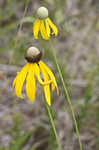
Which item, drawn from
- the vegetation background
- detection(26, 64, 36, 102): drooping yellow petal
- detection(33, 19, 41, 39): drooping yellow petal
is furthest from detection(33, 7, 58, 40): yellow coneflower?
the vegetation background

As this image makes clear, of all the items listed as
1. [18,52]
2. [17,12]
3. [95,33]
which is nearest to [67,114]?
[18,52]

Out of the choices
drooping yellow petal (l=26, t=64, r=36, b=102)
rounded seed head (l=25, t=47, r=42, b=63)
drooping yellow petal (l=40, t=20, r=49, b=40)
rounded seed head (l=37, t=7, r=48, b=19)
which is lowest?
drooping yellow petal (l=26, t=64, r=36, b=102)

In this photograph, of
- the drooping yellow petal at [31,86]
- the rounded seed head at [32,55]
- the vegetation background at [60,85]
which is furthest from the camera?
the vegetation background at [60,85]

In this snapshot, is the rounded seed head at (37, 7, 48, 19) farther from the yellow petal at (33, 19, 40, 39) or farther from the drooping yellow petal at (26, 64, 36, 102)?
the drooping yellow petal at (26, 64, 36, 102)

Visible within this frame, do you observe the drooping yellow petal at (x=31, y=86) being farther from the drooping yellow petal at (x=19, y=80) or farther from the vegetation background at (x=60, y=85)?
the vegetation background at (x=60, y=85)

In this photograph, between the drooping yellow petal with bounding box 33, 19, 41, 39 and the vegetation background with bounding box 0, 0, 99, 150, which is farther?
the vegetation background with bounding box 0, 0, 99, 150

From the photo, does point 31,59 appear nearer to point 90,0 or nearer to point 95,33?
point 95,33

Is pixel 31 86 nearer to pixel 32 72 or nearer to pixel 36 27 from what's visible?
pixel 32 72

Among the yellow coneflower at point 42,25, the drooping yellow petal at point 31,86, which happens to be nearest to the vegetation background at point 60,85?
the yellow coneflower at point 42,25

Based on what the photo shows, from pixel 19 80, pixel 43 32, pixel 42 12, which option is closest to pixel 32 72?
pixel 19 80
